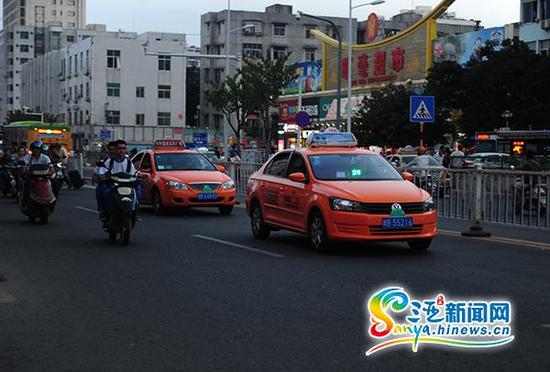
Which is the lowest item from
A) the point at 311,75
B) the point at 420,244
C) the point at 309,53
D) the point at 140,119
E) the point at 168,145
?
the point at 420,244

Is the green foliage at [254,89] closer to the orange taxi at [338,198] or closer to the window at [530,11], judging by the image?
the window at [530,11]

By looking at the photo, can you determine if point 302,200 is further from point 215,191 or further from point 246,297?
point 215,191

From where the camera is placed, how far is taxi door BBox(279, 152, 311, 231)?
13.6 m

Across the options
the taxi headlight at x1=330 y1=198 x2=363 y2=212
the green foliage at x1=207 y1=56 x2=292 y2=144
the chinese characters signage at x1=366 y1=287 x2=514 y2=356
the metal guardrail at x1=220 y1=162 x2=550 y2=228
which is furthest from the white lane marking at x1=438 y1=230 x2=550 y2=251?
the green foliage at x1=207 y1=56 x2=292 y2=144

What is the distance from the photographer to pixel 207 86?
9988 cm

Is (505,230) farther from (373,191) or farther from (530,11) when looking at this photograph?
(530,11)

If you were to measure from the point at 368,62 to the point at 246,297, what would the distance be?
56024 millimetres

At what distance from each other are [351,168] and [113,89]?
242ft

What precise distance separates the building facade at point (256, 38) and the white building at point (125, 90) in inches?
358

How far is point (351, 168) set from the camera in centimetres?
1377

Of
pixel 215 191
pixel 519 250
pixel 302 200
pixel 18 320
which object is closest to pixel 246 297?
pixel 18 320

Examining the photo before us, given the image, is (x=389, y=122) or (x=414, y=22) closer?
(x=389, y=122)

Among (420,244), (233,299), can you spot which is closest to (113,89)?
(420,244)

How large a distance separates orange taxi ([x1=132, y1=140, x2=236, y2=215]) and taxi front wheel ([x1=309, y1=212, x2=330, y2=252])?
7.52 metres
